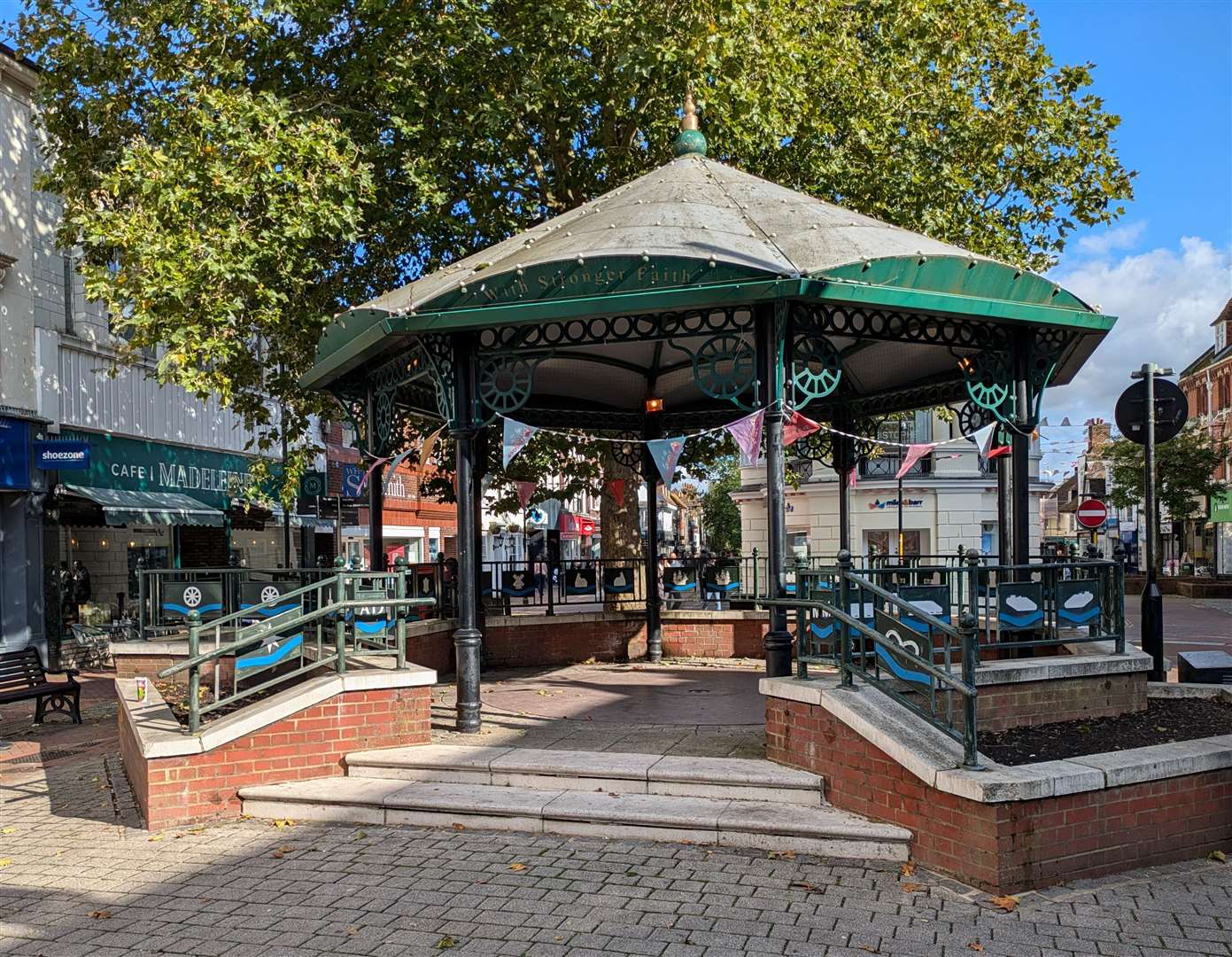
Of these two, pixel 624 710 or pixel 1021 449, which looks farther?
pixel 624 710

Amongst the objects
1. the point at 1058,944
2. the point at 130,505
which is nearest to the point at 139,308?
the point at 130,505

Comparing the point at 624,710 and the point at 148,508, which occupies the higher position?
the point at 148,508

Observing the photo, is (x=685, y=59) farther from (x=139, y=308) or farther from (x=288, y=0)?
(x=139, y=308)

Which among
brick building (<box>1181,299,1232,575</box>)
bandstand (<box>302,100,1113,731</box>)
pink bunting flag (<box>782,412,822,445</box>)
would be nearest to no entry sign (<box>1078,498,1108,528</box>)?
bandstand (<box>302,100,1113,731</box>)

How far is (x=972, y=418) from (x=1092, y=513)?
37.5ft

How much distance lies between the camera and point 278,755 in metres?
8.09

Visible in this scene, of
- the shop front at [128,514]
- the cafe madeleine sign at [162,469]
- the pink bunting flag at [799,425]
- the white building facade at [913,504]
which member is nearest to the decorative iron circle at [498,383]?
the pink bunting flag at [799,425]

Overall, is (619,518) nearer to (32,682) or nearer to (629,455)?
(629,455)

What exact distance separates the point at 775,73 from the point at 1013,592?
8886 mm

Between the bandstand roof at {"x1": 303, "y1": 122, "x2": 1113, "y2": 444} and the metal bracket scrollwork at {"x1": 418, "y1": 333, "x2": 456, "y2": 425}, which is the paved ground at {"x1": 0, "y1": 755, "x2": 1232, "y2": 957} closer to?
the metal bracket scrollwork at {"x1": 418, "y1": 333, "x2": 456, "y2": 425}

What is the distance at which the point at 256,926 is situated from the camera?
18.6 feet

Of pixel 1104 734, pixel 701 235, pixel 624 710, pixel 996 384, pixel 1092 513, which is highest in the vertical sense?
pixel 701 235

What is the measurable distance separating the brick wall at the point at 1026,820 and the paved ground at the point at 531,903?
0.46 ft

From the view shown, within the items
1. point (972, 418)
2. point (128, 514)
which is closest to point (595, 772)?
point (972, 418)
